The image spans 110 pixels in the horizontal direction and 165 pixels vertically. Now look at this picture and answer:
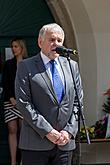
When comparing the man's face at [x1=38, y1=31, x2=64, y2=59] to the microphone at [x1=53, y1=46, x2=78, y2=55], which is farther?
the man's face at [x1=38, y1=31, x2=64, y2=59]

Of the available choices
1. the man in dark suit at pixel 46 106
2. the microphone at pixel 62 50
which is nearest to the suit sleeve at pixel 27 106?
the man in dark suit at pixel 46 106

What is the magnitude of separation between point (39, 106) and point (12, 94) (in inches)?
97.4

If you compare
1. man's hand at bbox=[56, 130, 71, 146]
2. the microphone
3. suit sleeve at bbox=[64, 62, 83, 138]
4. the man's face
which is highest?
the man's face

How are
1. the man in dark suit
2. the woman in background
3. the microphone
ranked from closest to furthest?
the microphone < the man in dark suit < the woman in background

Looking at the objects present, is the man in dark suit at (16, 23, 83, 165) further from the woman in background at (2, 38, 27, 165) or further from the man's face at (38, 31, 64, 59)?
the woman in background at (2, 38, 27, 165)

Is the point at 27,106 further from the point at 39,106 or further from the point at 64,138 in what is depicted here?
the point at 64,138

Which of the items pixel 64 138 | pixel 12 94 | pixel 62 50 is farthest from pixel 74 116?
pixel 12 94

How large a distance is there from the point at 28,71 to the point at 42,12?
3.20 metres

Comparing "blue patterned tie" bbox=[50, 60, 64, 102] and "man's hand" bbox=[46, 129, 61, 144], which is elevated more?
"blue patterned tie" bbox=[50, 60, 64, 102]

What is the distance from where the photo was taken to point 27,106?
372 centimetres

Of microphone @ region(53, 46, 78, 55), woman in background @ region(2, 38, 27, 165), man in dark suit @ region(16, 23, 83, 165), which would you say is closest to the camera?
microphone @ region(53, 46, 78, 55)

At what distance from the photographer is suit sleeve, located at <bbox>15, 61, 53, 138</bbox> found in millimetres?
3684

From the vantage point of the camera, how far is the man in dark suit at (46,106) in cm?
371

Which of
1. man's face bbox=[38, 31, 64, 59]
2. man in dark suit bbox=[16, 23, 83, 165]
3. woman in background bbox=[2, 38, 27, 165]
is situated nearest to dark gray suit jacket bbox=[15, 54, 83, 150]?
man in dark suit bbox=[16, 23, 83, 165]
